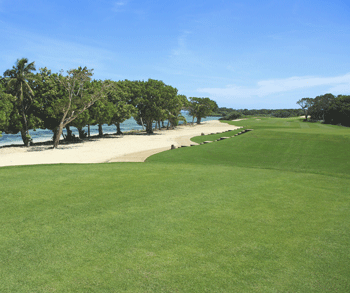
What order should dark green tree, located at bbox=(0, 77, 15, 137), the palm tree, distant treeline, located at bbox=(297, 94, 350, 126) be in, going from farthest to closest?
1. distant treeline, located at bbox=(297, 94, 350, 126)
2. the palm tree
3. dark green tree, located at bbox=(0, 77, 15, 137)

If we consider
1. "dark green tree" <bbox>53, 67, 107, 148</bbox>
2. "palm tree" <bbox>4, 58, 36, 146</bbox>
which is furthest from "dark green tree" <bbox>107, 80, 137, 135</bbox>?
"palm tree" <bbox>4, 58, 36, 146</bbox>

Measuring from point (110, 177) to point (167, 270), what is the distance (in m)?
6.60

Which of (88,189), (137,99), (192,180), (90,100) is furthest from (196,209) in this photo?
(137,99)

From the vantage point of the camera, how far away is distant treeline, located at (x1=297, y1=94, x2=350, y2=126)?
57.4 metres

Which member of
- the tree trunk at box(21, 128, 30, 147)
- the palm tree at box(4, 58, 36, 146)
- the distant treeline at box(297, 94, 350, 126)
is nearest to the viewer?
the palm tree at box(4, 58, 36, 146)

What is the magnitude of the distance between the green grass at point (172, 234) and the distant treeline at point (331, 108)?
58.5m

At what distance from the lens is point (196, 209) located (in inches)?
258

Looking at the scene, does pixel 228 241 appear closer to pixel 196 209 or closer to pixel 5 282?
pixel 196 209

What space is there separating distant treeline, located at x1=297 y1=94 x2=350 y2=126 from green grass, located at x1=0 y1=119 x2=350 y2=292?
192 feet

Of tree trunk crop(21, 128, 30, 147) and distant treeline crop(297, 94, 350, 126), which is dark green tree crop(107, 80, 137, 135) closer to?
tree trunk crop(21, 128, 30, 147)

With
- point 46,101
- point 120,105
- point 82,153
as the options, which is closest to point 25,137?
point 46,101

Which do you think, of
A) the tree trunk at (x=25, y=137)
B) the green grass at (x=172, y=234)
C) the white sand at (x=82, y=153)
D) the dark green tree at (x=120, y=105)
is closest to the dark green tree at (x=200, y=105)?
the dark green tree at (x=120, y=105)

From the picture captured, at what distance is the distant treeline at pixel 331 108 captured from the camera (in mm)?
57438

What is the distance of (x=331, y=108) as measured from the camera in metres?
61.6
